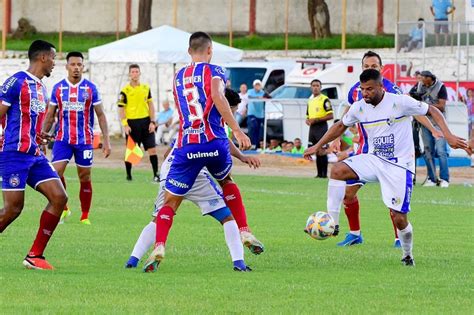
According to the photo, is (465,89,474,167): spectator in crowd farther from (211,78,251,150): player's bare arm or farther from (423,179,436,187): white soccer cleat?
(211,78,251,150): player's bare arm

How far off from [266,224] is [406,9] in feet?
105

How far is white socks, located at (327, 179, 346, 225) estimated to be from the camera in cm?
1374

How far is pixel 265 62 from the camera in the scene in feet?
131

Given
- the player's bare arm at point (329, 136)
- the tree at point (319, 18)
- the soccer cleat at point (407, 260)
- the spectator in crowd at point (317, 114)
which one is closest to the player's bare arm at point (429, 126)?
the player's bare arm at point (329, 136)

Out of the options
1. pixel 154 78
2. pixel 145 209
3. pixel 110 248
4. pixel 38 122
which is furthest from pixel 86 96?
pixel 154 78

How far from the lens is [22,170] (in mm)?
11867

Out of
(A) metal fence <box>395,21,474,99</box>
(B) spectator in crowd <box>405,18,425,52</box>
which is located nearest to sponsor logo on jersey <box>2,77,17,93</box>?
(A) metal fence <box>395,21,474,99</box>

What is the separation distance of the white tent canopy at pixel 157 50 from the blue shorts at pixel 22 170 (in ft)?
84.2

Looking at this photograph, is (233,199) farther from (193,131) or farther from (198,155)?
(193,131)

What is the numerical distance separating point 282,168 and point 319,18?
62.3ft

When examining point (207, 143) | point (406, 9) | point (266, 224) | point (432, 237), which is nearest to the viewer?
point (207, 143)

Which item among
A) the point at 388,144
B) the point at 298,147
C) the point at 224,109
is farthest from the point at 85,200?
the point at 298,147

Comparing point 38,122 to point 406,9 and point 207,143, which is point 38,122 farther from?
point 406,9

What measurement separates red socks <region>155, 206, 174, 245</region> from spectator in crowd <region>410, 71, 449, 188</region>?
41.9 ft
